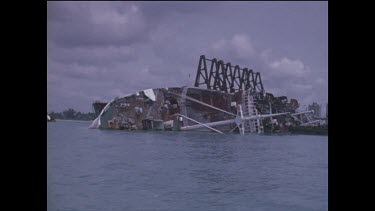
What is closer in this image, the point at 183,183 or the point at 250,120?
the point at 183,183

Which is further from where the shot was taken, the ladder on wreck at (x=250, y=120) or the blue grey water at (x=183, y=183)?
the ladder on wreck at (x=250, y=120)

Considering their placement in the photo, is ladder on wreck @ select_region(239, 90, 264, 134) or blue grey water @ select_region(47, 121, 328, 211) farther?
ladder on wreck @ select_region(239, 90, 264, 134)

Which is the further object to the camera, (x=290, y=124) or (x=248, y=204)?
(x=290, y=124)

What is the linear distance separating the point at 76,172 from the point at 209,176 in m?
3.68

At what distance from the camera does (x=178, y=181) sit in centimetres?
938
